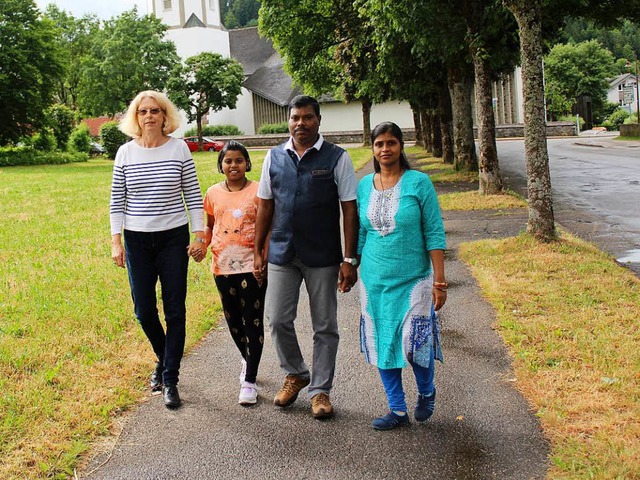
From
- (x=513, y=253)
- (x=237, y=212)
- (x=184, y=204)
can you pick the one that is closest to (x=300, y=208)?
(x=237, y=212)

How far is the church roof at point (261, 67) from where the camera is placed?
67944 millimetres

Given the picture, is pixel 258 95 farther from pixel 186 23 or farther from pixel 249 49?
pixel 249 49

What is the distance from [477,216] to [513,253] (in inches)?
160

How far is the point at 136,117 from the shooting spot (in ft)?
16.0

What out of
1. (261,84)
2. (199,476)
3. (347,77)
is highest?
(261,84)

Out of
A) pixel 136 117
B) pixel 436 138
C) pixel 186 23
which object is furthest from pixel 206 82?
pixel 136 117

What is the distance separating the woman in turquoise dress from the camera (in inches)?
164

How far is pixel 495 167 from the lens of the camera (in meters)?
15.4

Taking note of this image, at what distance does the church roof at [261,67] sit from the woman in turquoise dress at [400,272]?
2216 inches

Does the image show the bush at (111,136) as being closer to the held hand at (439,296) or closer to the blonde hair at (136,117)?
the blonde hair at (136,117)

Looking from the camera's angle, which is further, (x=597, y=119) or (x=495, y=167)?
(x=597, y=119)

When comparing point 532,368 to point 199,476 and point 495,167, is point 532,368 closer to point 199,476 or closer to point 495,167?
point 199,476

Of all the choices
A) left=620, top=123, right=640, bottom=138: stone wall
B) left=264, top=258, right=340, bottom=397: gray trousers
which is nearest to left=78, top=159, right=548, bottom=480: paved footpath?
left=264, top=258, right=340, bottom=397: gray trousers

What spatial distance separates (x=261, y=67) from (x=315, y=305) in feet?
234
